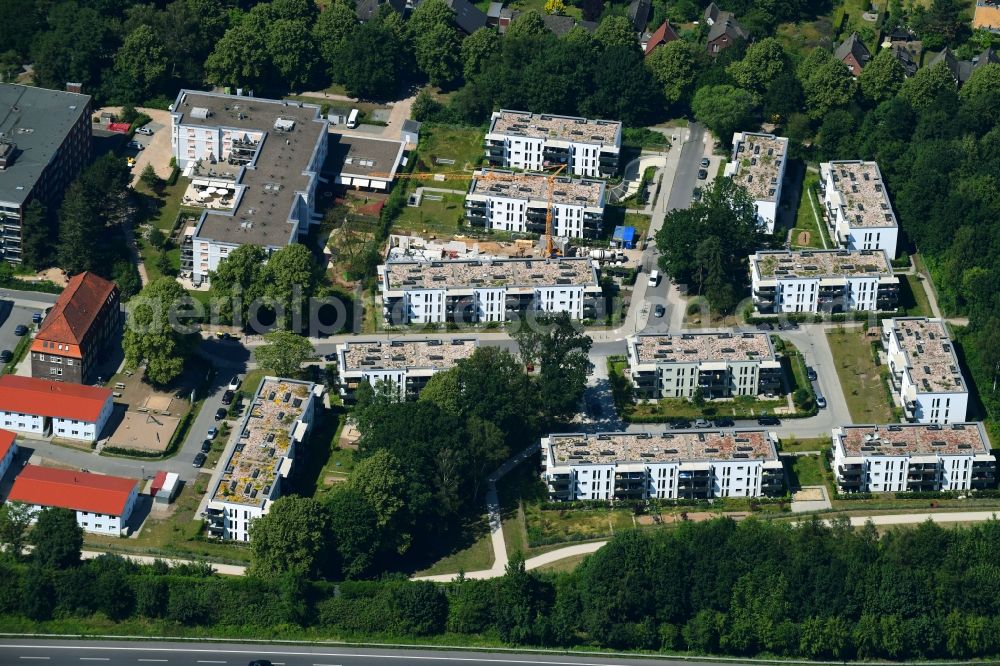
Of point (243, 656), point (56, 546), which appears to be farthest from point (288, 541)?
point (56, 546)

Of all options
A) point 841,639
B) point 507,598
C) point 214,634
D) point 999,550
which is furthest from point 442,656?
point 999,550

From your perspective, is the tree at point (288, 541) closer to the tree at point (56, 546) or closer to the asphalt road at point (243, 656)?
the asphalt road at point (243, 656)

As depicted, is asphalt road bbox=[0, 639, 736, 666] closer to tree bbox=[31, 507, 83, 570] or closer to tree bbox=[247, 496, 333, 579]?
tree bbox=[247, 496, 333, 579]

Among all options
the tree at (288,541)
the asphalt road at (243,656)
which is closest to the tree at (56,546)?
the asphalt road at (243,656)

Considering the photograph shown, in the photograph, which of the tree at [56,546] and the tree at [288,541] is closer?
the tree at [288,541]

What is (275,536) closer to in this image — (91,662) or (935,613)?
(91,662)
